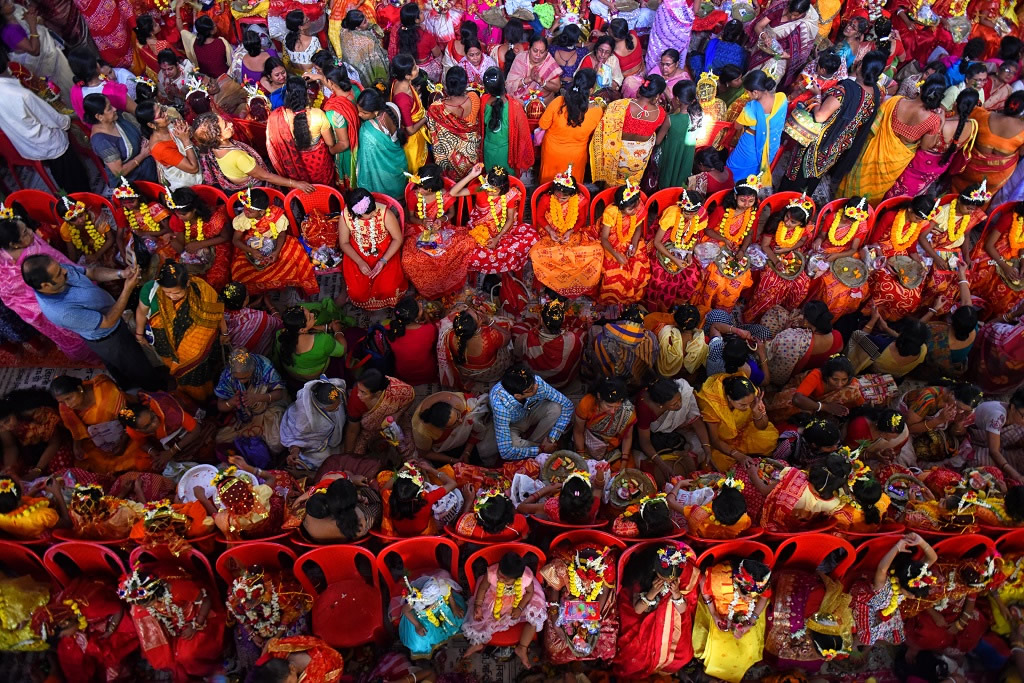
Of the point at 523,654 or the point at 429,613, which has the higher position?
the point at 429,613

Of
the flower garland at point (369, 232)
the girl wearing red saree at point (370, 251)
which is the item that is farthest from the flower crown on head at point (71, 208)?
the flower garland at point (369, 232)

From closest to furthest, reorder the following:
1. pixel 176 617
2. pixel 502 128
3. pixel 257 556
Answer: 1. pixel 176 617
2. pixel 257 556
3. pixel 502 128

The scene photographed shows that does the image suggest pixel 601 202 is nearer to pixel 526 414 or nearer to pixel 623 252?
pixel 623 252

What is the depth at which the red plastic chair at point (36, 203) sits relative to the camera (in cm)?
429

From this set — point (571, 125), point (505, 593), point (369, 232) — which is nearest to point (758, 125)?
point (571, 125)

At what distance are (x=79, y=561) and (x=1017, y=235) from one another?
21.2 ft

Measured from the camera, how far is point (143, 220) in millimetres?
4516

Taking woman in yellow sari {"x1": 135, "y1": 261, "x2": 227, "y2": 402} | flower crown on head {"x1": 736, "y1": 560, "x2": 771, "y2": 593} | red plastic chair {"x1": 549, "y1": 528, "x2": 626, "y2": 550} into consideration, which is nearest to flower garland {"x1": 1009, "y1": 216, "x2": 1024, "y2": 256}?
flower crown on head {"x1": 736, "y1": 560, "x2": 771, "y2": 593}

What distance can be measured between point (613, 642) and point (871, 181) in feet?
14.4

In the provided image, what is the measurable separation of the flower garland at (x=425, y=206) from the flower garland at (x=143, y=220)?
5.85 ft

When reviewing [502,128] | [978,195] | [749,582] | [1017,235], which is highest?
[978,195]

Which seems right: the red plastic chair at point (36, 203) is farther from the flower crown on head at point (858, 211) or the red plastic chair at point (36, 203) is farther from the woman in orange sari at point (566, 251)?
the flower crown on head at point (858, 211)

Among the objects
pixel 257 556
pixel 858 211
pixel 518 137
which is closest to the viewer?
pixel 257 556

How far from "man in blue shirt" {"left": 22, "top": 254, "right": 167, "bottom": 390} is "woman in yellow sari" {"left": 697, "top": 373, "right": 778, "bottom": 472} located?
3697mm
